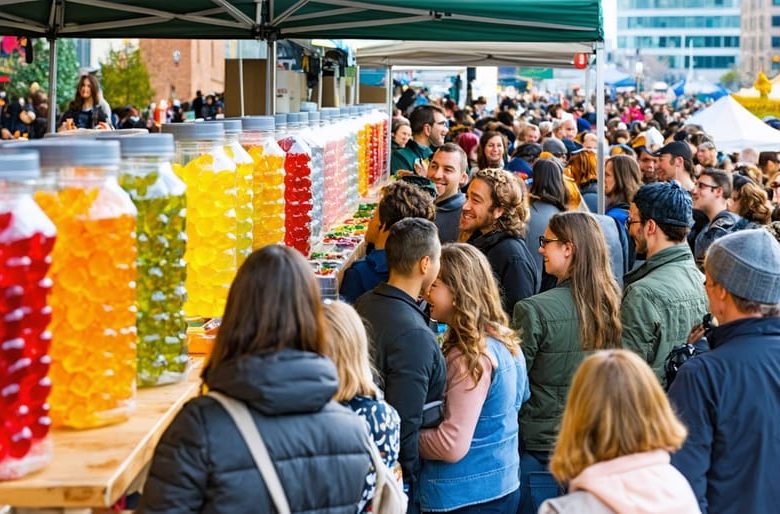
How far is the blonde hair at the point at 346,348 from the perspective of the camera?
3.41 meters

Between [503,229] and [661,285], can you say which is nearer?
[661,285]

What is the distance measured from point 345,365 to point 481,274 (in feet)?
5.04

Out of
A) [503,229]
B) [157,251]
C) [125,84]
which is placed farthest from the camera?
[125,84]

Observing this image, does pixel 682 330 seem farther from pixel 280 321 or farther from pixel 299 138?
pixel 280 321

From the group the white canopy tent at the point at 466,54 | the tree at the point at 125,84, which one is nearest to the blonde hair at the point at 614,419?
the white canopy tent at the point at 466,54

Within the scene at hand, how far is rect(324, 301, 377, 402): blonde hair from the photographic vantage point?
134 inches

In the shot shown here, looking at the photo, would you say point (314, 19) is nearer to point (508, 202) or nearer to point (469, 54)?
point (508, 202)

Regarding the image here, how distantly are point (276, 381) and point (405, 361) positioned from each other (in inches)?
69.6

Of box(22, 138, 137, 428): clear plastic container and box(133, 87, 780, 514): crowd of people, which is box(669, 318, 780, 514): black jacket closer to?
box(133, 87, 780, 514): crowd of people

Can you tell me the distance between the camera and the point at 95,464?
2557mm

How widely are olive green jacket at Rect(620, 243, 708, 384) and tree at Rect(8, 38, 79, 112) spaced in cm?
2354

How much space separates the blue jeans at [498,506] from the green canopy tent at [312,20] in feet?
10.0

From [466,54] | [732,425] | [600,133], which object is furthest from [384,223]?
[466,54]

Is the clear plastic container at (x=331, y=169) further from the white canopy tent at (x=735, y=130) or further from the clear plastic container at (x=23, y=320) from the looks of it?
the white canopy tent at (x=735, y=130)
